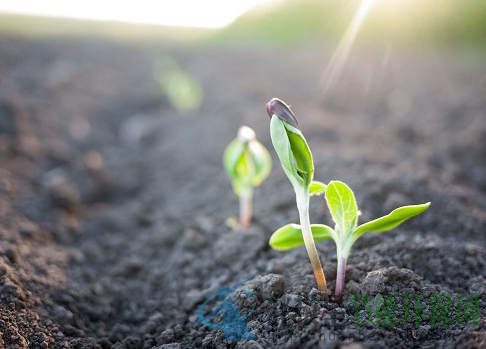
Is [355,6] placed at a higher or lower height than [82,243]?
higher

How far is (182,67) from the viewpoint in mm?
8242

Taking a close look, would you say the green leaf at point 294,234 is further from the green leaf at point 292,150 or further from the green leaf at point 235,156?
the green leaf at point 235,156

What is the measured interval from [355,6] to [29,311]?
29.5 ft

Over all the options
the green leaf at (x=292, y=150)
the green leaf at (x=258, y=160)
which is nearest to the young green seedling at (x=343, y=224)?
the green leaf at (x=292, y=150)

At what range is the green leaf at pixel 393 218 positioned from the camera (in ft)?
4.13

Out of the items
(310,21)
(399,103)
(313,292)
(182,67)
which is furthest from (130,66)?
(313,292)

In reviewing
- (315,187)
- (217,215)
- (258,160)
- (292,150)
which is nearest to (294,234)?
(315,187)

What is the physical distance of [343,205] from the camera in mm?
1329

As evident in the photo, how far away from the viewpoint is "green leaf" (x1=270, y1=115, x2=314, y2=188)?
48.3 inches

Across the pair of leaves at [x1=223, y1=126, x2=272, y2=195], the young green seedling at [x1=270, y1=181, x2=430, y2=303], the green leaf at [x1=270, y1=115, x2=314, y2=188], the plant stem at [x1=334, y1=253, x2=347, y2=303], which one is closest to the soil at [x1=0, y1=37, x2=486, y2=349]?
the plant stem at [x1=334, y1=253, x2=347, y2=303]

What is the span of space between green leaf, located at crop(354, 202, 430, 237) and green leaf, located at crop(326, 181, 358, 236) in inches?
1.5

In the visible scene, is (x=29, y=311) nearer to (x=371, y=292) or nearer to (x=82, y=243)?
(x=82, y=243)

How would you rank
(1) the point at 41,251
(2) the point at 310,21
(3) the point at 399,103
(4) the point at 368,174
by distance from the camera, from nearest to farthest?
(1) the point at 41,251 < (4) the point at 368,174 < (3) the point at 399,103 < (2) the point at 310,21

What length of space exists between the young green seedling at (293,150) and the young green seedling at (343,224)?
0.08 meters
